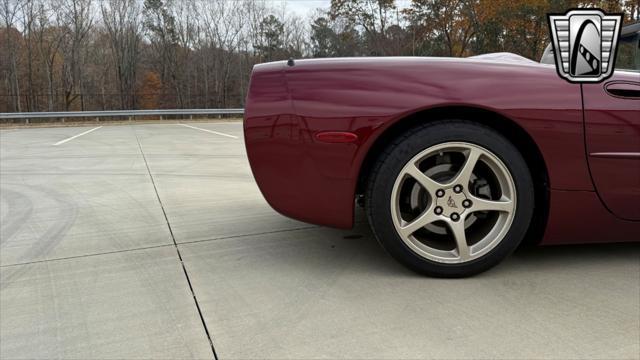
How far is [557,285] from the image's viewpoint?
2129 millimetres

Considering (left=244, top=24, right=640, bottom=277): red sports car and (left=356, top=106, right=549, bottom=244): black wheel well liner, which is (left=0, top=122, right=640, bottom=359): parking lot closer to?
(left=244, top=24, right=640, bottom=277): red sports car

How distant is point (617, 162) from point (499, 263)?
2.35 ft

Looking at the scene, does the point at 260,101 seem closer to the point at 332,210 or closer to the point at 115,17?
the point at 332,210

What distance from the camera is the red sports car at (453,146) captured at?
2088 millimetres

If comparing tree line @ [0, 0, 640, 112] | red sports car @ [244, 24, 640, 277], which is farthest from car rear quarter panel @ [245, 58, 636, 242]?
tree line @ [0, 0, 640, 112]

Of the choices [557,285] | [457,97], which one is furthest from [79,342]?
[557,285]

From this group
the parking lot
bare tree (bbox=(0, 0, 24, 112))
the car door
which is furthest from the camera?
bare tree (bbox=(0, 0, 24, 112))

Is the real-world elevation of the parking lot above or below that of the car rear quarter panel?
below

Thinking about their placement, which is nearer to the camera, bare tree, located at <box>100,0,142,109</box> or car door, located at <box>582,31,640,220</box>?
car door, located at <box>582,31,640,220</box>

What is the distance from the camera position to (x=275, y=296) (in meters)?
2.08

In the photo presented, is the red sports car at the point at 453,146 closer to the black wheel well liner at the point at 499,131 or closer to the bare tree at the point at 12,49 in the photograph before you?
the black wheel well liner at the point at 499,131

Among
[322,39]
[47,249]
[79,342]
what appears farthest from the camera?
[322,39]

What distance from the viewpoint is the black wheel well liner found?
2.15 m

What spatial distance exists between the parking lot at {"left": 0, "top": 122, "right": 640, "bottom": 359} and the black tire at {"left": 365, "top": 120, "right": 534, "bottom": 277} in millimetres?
108
